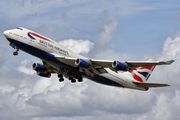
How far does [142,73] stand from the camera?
6194cm

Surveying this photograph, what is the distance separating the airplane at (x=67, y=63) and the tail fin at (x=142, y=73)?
3.33 m

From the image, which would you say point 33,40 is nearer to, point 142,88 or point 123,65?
point 123,65

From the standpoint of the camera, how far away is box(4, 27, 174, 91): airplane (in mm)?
45125

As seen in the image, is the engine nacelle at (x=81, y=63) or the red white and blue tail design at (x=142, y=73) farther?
the red white and blue tail design at (x=142, y=73)

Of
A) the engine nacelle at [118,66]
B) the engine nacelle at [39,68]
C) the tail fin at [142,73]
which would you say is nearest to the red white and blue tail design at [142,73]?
the tail fin at [142,73]

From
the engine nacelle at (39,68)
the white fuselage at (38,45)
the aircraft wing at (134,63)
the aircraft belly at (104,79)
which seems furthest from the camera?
the engine nacelle at (39,68)

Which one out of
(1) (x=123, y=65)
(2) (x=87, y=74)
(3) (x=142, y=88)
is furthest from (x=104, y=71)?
(3) (x=142, y=88)

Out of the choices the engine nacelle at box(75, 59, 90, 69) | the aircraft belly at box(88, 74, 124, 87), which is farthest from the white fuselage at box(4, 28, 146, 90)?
the aircraft belly at box(88, 74, 124, 87)

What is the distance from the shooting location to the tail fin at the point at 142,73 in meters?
60.2

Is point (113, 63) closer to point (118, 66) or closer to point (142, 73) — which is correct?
point (118, 66)

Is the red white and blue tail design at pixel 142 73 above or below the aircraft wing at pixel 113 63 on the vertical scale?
above

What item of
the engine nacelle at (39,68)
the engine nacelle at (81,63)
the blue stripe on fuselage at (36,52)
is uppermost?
the engine nacelle at (39,68)

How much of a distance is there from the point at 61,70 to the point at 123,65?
1154cm

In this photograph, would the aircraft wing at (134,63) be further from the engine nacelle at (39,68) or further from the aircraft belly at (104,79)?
the engine nacelle at (39,68)
